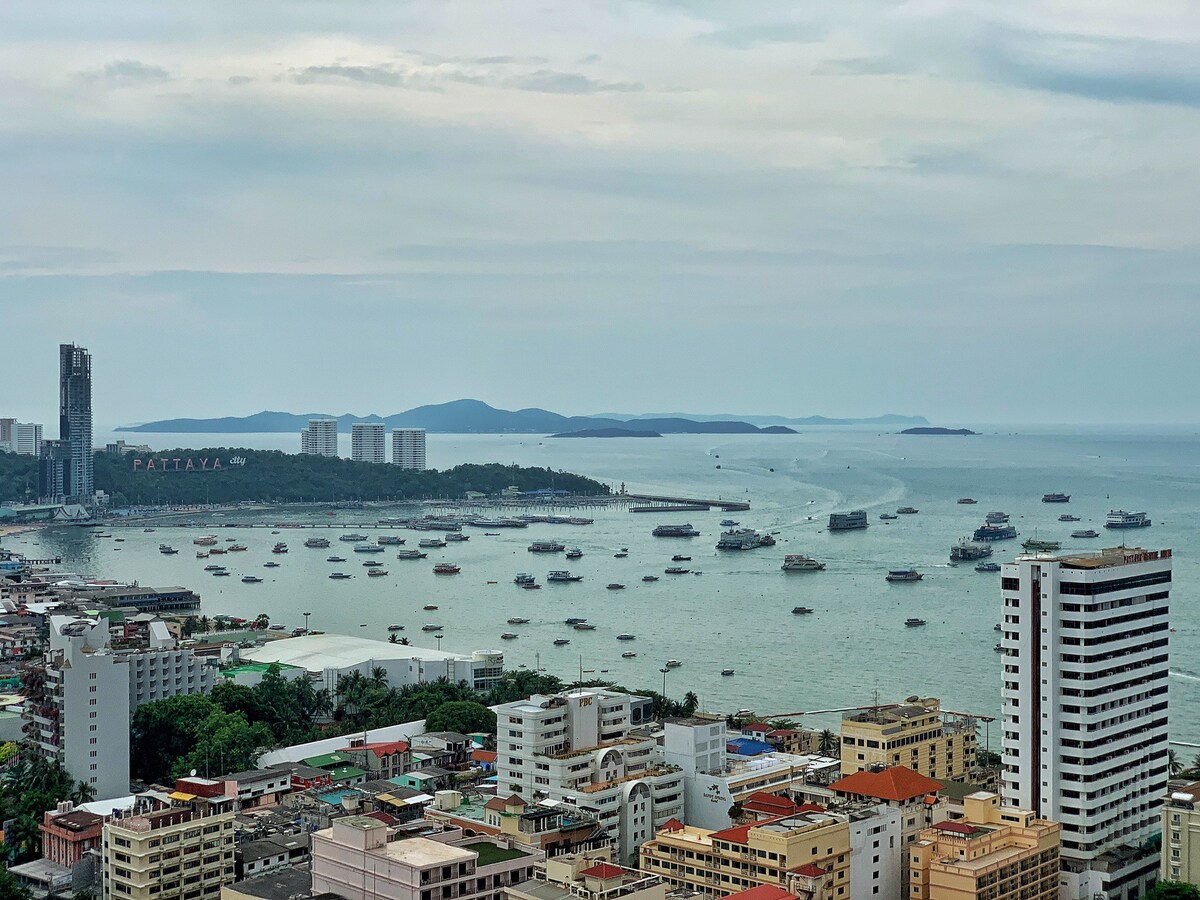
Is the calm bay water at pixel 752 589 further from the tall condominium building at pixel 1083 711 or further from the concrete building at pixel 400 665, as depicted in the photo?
the tall condominium building at pixel 1083 711

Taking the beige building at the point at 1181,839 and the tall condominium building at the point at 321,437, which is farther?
the tall condominium building at the point at 321,437

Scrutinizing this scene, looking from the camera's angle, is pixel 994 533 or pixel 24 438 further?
pixel 24 438

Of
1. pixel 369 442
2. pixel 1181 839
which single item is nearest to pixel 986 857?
pixel 1181 839

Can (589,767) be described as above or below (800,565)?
above

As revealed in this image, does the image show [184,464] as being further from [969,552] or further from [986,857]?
[986,857]

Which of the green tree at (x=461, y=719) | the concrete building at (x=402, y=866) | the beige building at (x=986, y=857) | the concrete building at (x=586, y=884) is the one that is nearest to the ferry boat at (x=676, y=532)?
the green tree at (x=461, y=719)

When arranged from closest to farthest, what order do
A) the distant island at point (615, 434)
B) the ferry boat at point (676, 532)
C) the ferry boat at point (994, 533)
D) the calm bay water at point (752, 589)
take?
the calm bay water at point (752, 589), the ferry boat at point (994, 533), the ferry boat at point (676, 532), the distant island at point (615, 434)

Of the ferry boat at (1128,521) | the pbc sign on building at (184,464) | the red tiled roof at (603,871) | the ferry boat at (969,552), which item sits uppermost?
the pbc sign on building at (184,464)
